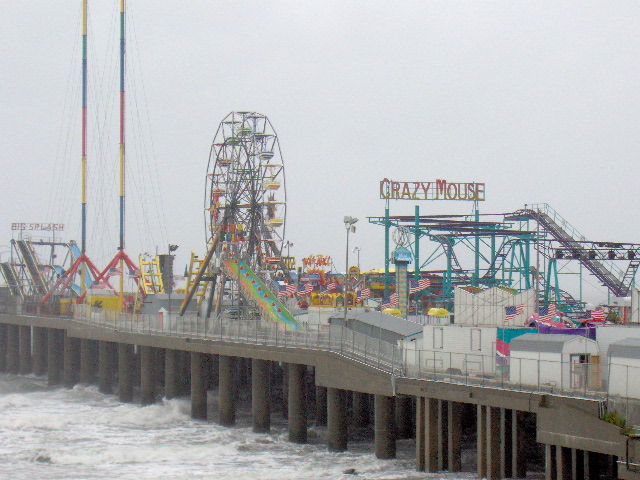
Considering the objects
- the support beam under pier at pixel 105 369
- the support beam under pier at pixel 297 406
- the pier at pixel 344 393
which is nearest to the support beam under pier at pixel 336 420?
the pier at pixel 344 393

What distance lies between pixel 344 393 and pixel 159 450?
Answer: 9621 mm

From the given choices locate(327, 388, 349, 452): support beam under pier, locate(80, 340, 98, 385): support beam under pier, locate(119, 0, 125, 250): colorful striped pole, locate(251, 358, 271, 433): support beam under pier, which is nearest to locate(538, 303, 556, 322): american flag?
locate(327, 388, 349, 452): support beam under pier

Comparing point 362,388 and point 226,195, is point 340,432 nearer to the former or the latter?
point 362,388

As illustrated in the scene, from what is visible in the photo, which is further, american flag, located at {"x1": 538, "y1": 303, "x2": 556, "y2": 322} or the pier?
american flag, located at {"x1": 538, "y1": 303, "x2": 556, "y2": 322}

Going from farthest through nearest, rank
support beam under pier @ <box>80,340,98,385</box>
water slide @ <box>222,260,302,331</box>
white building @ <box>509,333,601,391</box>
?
support beam under pier @ <box>80,340,98,385</box> < water slide @ <box>222,260,302,331</box> < white building @ <box>509,333,601,391</box>

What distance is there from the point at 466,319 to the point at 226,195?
42.6 m

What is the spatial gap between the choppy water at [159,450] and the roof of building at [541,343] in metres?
5.20

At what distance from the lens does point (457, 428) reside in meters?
37.9

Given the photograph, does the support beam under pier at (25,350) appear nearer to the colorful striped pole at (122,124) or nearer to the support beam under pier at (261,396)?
the colorful striped pole at (122,124)

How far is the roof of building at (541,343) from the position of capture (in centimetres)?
3534

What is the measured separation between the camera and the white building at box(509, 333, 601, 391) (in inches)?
1330

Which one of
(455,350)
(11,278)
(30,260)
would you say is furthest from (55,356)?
(455,350)

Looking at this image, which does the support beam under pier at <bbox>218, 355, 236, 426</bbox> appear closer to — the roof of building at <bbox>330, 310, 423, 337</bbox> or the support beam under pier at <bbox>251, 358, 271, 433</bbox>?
the support beam under pier at <bbox>251, 358, 271, 433</bbox>

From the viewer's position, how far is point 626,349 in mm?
33438
